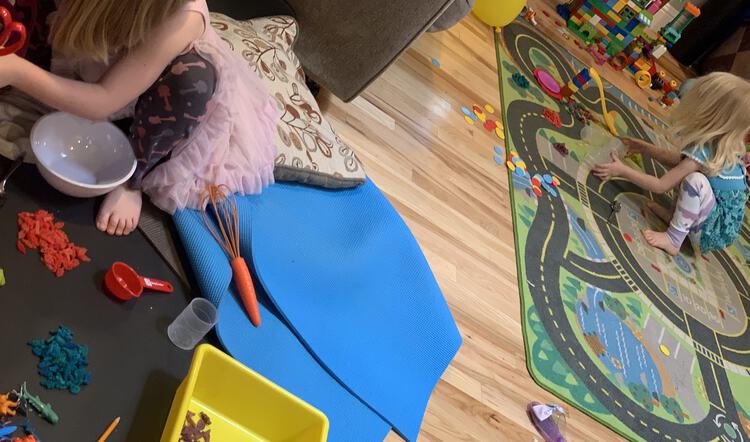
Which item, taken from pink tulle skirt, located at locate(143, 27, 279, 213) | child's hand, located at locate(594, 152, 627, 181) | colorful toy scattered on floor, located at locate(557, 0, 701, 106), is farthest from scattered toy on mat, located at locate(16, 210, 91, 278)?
colorful toy scattered on floor, located at locate(557, 0, 701, 106)

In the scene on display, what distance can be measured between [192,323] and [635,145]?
6.23 feet

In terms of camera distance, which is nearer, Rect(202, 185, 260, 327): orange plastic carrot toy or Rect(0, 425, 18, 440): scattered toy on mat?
Rect(0, 425, 18, 440): scattered toy on mat

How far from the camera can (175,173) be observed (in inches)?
36.1

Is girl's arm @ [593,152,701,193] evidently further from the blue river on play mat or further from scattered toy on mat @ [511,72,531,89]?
the blue river on play mat

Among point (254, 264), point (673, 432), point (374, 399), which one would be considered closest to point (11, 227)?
point (254, 264)

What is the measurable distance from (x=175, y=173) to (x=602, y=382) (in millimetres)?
1113

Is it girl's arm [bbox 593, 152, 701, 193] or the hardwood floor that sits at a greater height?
girl's arm [bbox 593, 152, 701, 193]

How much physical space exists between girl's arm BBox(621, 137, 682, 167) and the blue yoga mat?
4.33ft

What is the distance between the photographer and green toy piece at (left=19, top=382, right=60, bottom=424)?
0.69 metres

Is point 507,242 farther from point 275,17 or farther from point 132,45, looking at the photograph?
point 132,45

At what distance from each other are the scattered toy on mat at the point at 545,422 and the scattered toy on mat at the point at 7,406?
3.21 feet

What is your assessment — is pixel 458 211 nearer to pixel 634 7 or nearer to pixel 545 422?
pixel 545 422

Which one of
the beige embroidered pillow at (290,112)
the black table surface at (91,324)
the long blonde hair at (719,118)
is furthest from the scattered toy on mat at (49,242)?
the long blonde hair at (719,118)

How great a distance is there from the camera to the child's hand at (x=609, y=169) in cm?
204
